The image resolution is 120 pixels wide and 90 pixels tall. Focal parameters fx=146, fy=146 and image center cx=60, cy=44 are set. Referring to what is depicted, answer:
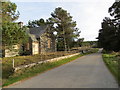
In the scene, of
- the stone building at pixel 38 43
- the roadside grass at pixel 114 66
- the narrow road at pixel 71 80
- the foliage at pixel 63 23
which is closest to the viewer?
the narrow road at pixel 71 80

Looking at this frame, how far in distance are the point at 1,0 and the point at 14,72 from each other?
29.6 ft

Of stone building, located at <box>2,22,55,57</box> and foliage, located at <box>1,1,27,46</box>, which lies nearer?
foliage, located at <box>1,1,27,46</box>

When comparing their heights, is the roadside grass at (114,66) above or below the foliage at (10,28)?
below

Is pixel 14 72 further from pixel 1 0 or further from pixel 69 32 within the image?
pixel 69 32

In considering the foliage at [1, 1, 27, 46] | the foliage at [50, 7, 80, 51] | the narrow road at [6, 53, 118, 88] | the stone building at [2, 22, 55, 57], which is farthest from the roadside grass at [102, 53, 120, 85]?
the foliage at [50, 7, 80, 51]

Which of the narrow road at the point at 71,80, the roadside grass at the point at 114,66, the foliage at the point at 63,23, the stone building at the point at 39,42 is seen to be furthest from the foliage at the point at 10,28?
the foliage at the point at 63,23

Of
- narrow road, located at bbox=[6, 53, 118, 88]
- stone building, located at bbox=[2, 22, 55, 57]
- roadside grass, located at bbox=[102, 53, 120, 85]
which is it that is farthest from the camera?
stone building, located at bbox=[2, 22, 55, 57]

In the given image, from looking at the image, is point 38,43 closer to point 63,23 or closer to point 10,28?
point 63,23

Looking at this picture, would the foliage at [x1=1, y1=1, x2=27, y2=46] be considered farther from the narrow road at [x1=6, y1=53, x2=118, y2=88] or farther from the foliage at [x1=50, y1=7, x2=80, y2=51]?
the foliage at [x1=50, y1=7, x2=80, y2=51]

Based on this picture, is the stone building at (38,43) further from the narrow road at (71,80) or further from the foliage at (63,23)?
the narrow road at (71,80)

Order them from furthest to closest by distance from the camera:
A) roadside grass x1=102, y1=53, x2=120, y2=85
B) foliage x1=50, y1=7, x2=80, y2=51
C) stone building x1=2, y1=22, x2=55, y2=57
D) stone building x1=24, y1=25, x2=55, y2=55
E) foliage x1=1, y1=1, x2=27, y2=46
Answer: foliage x1=50, y1=7, x2=80, y2=51 → stone building x1=24, y1=25, x2=55, y2=55 → stone building x1=2, y1=22, x2=55, y2=57 → foliage x1=1, y1=1, x2=27, y2=46 → roadside grass x1=102, y1=53, x2=120, y2=85

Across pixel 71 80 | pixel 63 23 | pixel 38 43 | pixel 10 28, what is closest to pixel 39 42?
pixel 38 43

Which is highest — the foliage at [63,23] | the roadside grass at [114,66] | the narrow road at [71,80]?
the foliage at [63,23]

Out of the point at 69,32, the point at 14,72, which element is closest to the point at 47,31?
the point at 69,32
